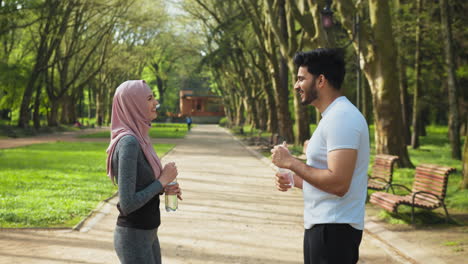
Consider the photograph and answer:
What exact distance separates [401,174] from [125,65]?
143 ft

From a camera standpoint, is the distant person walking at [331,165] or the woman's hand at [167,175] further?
the woman's hand at [167,175]

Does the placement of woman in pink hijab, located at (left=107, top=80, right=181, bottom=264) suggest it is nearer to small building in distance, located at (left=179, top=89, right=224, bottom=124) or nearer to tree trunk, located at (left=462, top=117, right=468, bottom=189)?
tree trunk, located at (left=462, top=117, right=468, bottom=189)

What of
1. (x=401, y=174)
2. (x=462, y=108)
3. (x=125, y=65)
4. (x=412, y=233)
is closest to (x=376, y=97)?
(x=401, y=174)

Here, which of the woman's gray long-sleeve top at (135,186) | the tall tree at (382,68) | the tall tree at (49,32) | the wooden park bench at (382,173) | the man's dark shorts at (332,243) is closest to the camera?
the man's dark shorts at (332,243)

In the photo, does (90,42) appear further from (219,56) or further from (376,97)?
(376,97)

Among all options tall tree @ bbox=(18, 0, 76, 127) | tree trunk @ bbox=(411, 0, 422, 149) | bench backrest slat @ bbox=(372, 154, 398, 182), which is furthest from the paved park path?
tall tree @ bbox=(18, 0, 76, 127)

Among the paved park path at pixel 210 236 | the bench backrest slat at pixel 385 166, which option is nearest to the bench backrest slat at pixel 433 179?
the paved park path at pixel 210 236

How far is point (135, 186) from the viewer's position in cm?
341

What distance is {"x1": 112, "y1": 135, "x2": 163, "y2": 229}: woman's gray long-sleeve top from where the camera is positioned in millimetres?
3365

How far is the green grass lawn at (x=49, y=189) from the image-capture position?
9125mm

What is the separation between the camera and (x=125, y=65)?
56.3 meters

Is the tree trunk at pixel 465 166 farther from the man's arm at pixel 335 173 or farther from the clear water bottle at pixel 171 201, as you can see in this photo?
the man's arm at pixel 335 173

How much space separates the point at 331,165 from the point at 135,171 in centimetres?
107

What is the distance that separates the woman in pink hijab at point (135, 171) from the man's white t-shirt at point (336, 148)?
2.84 ft
